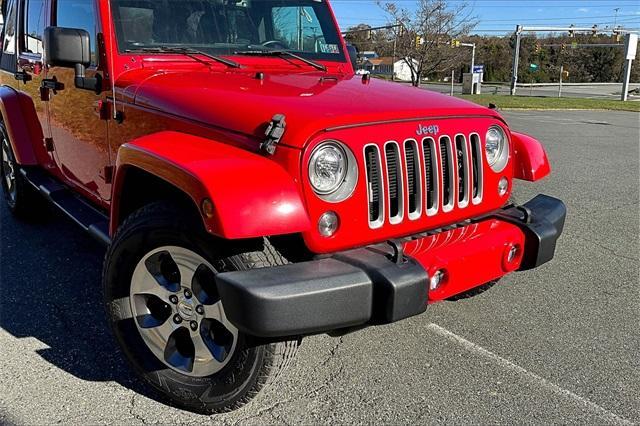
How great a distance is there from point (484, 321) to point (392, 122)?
158 cm

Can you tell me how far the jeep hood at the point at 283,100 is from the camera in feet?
8.20

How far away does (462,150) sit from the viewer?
2875mm

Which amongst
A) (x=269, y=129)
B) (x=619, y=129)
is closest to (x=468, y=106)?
(x=269, y=129)

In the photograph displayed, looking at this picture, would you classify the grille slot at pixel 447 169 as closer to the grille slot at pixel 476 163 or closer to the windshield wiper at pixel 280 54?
the grille slot at pixel 476 163

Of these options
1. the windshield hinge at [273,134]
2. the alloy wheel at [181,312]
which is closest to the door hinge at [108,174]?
the alloy wheel at [181,312]

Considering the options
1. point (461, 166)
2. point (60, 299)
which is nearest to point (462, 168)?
point (461, 166)

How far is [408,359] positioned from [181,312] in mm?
1218

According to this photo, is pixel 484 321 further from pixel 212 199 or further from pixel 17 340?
pixel 17 340

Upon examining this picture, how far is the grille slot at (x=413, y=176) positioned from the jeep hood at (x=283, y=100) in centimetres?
14

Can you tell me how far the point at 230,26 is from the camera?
3.72m

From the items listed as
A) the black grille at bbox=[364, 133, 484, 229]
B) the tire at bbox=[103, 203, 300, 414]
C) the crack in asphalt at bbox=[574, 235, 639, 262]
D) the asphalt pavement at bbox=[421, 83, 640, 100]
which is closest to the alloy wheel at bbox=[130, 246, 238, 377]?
the tire at bbox=[103, 203, 300, 414]

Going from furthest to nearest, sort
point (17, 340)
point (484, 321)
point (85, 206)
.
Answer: point (85, 206)
point (484, 321)
point (17, 340)

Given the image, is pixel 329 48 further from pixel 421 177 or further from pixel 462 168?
pixel 421 177

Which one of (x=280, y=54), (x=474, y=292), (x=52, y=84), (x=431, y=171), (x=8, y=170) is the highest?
(x=280, y=54)
